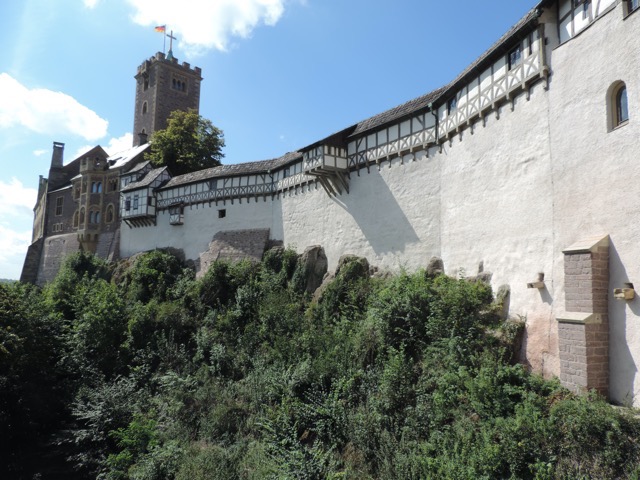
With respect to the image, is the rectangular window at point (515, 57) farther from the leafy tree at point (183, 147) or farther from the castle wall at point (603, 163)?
the leafy tree at point (183, 147)

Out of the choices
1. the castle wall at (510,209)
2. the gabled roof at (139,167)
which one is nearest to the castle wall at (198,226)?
the gabled roof at (139,167)

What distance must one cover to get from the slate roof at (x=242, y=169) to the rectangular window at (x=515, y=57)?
43.4 feet

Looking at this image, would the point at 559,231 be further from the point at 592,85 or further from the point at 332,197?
the point at 332,197

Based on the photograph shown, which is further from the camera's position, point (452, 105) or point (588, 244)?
point (452, 105)

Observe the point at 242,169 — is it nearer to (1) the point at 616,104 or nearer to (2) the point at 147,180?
(2) the point at 147,180

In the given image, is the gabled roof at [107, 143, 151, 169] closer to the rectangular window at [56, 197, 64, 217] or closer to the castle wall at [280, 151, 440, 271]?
the rectangular window at [56, 197, 64, 217]

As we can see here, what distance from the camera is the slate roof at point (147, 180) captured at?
33812 millimetres

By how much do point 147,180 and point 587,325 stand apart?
31194 mm

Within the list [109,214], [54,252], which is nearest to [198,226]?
[109,214]

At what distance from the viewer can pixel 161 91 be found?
1827 inches

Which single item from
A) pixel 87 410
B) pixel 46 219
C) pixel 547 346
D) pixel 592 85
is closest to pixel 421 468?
pixel 547 346

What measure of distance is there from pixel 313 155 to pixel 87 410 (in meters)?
14.2

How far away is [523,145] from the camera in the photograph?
13.0 metres

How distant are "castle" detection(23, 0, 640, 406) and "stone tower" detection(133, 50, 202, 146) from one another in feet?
72.5
